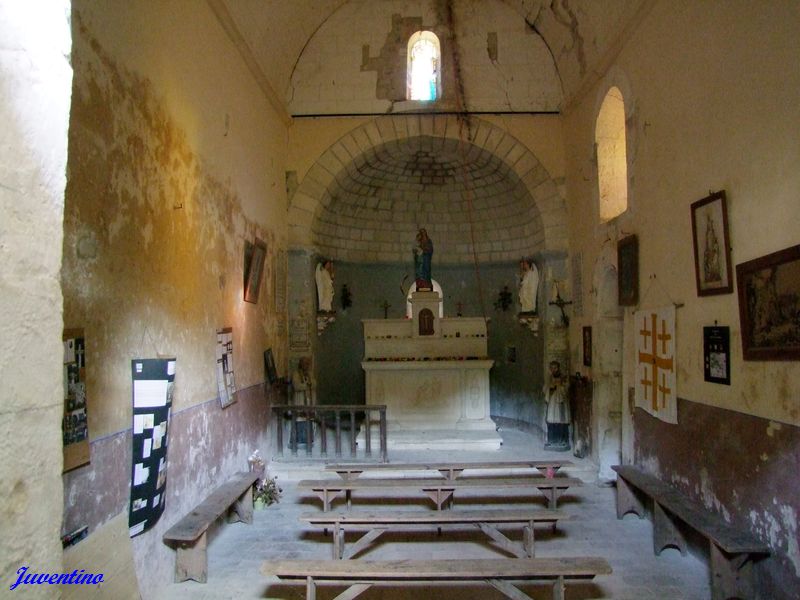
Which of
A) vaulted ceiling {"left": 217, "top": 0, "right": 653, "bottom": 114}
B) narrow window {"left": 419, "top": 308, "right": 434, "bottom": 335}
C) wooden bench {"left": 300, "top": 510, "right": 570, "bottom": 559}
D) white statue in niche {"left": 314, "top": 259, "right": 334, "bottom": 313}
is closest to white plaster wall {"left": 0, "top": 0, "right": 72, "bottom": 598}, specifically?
wooden bench {"left": 300, "top": 510, "right": 570, "bottom": 559}

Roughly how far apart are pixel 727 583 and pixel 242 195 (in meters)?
6.19

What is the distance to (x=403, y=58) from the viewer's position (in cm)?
982

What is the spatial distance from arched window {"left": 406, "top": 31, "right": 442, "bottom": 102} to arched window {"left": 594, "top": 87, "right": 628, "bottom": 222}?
325cm

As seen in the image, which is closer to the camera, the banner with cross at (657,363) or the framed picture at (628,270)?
the banner with cross at (657,363)

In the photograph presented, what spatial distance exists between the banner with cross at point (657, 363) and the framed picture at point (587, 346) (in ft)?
5.41

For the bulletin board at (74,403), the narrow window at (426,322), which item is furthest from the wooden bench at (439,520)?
the narrow window at (426,322)

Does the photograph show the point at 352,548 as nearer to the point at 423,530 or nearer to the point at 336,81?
the point at 423,530

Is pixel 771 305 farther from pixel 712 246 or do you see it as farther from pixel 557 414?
pixel 557 414

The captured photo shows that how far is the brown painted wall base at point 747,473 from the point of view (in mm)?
3693

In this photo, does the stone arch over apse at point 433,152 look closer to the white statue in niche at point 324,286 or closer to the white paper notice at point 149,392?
the white statue in niche at point 324,286

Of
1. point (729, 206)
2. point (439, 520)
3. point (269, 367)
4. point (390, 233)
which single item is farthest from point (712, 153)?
point (390, 233)

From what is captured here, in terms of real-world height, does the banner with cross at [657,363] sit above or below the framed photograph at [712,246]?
below

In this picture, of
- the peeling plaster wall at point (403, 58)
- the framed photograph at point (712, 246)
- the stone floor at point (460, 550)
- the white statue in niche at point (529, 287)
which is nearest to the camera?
the stone floor at point (460, 550)

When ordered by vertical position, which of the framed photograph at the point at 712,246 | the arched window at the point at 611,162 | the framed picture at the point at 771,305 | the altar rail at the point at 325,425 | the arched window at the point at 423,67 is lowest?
the altar rail at the point at 325,425
